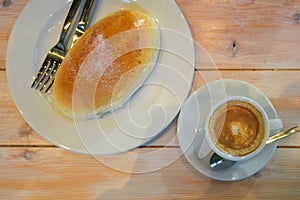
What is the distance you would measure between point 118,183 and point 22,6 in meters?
0.44

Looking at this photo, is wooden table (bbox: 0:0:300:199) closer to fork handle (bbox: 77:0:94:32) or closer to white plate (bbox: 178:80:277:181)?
white plate (bbox: 178:80:277:181)

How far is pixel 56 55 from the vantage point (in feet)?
2.87

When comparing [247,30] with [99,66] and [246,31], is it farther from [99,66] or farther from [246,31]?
[99,66]

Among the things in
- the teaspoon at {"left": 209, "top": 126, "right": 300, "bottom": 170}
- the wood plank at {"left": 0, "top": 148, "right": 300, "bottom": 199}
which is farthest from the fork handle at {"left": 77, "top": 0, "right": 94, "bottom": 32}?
the teaspoon at {"left": 209, "top": 126, "right": 300, "bottom": 170}

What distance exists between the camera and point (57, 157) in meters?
0.87

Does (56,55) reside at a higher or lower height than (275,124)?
higher

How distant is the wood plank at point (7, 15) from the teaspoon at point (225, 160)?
51 centimetres

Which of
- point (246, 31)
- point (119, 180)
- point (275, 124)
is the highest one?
point (246, 31)

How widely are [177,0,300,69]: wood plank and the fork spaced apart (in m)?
0.21

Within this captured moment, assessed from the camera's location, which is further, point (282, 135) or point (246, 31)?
point (246, 31)

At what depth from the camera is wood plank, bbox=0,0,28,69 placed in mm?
909

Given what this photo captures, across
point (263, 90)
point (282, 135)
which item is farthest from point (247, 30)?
point (282, 135)

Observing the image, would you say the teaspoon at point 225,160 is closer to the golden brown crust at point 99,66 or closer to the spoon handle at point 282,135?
the spoon handle at point 282,135

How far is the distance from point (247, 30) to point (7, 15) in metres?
0.53
